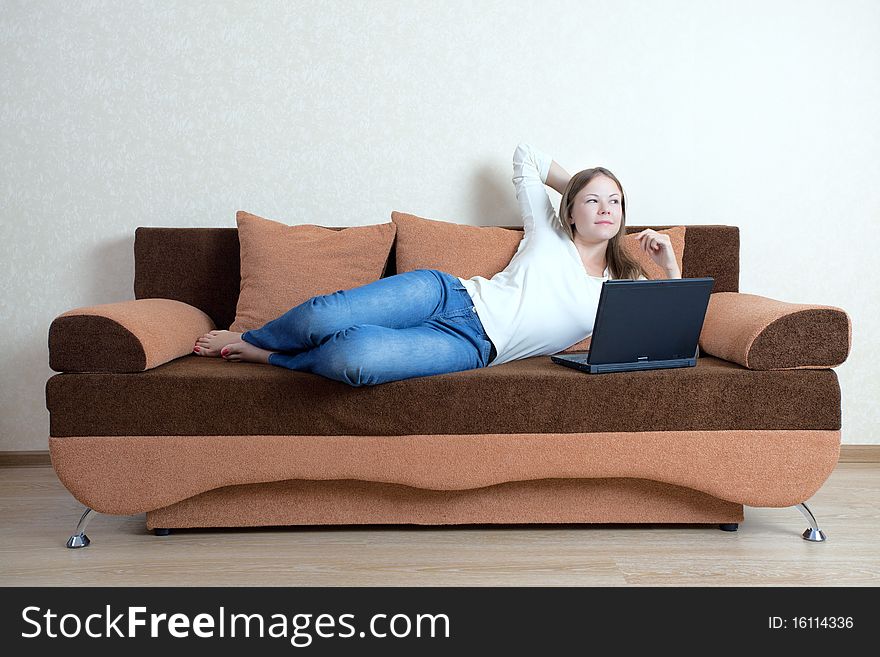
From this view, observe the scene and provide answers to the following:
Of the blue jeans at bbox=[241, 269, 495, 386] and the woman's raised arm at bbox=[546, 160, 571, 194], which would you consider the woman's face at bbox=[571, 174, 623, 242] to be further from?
the blue jeans at bbox=[241, 269, 495, 386]

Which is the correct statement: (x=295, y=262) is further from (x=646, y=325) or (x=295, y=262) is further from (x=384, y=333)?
(x=646, y=325)

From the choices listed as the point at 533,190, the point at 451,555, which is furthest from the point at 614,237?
the point at 451,555

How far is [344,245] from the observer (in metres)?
2.71

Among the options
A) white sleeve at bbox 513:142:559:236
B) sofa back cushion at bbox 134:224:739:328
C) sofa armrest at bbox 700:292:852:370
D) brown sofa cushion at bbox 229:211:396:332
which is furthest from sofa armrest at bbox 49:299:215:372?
sofa armrest at bbox 700:292:852:370

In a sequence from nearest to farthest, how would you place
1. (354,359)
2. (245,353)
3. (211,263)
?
(354,359), (245,353), (211,263)

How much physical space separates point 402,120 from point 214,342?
3.65ft

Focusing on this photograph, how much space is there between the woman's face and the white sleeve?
5.1 inches

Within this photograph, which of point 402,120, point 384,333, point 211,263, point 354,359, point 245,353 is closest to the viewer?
point 354,359

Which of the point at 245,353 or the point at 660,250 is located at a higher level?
the point at 660,250

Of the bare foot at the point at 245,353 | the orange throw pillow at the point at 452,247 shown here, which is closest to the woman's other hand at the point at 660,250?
the orange throw pillow at the point at 452,247

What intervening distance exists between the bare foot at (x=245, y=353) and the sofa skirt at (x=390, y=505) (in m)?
0.35

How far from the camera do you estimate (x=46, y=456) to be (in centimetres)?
308
